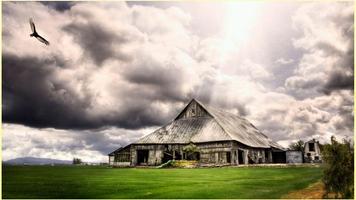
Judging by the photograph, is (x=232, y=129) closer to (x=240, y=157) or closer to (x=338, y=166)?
(x=240, y=157)

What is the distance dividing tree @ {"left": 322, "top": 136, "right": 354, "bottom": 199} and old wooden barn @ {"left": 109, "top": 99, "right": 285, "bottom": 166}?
24.1 meters

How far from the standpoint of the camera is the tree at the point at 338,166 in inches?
471

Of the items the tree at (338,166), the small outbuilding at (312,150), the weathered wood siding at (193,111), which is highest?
the weathered wood siding at (193,111)

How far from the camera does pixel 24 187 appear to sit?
15297 mm

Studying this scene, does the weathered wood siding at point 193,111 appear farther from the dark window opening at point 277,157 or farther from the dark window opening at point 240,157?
the dark window opening at point 277,157

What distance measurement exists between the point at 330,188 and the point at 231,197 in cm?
317

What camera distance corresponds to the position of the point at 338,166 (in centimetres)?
1206

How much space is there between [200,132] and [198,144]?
6.05ft

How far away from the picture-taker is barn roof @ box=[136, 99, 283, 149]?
126ft

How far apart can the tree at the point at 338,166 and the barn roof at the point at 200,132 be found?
2435 cm

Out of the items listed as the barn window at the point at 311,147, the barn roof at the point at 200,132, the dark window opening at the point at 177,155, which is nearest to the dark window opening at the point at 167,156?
the dark window opening at the point at 177,155

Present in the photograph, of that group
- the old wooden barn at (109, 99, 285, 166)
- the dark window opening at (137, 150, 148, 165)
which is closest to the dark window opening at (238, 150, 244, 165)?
the old wooden barn at (109, 99, 285, 166)

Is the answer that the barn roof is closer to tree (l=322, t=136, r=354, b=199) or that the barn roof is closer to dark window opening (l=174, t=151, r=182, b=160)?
dark window opening (l=174, t=151, r=182, b=160)

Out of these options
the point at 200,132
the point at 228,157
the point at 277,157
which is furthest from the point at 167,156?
the point at 277,157
